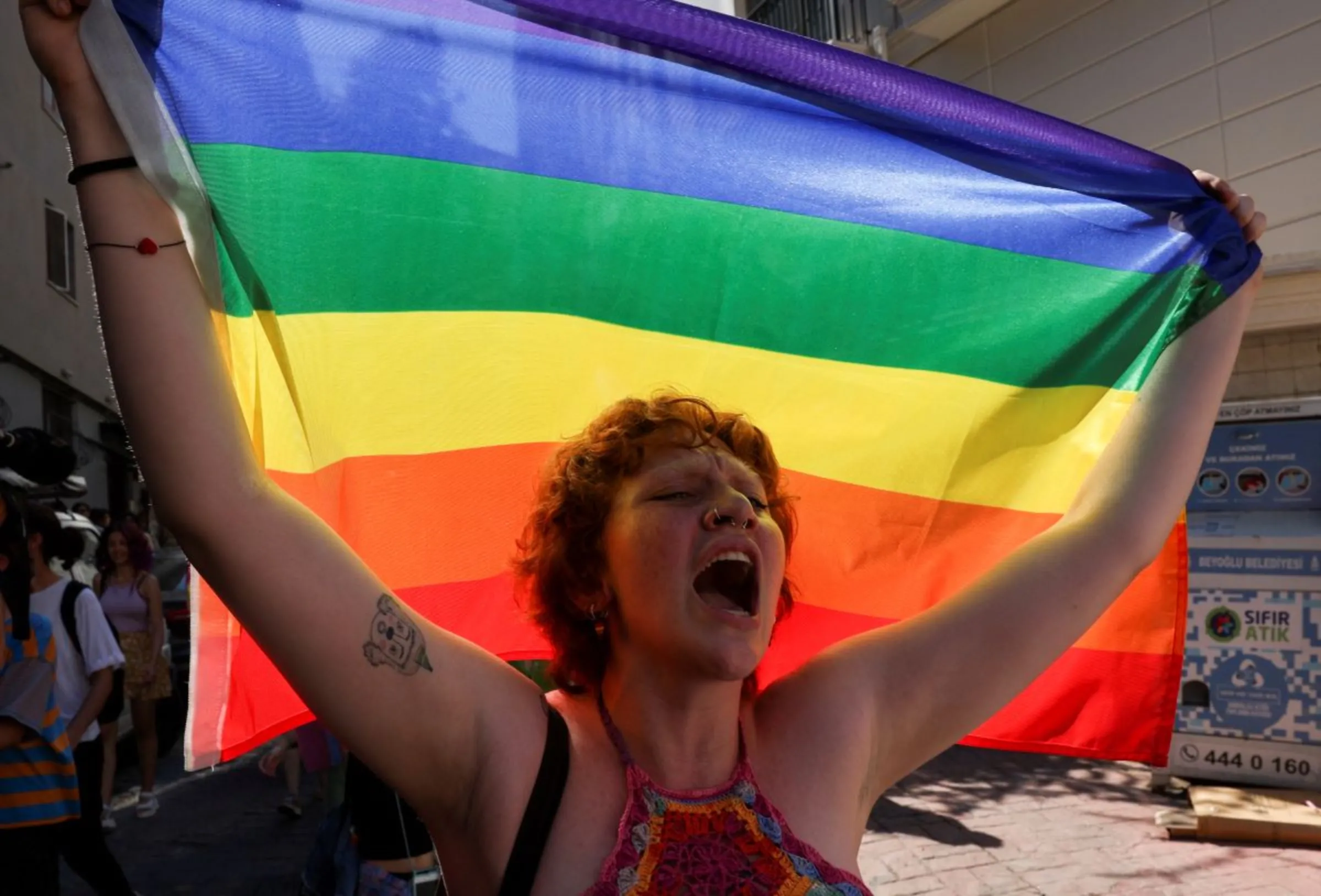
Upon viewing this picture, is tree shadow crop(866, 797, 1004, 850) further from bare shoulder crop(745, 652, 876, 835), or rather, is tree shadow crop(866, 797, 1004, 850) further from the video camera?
bare shoulder crop(745, 652, 876, 835)

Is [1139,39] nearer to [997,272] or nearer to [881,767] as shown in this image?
[997,272]

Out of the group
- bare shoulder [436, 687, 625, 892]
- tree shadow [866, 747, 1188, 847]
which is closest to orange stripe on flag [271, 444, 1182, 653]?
bare shoulder [436, 687, 625, 892]

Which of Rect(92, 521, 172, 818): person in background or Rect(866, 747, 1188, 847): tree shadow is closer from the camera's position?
Rect(866, 747, 1188, 847): tree shadow

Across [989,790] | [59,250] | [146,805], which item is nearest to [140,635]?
[146,805]

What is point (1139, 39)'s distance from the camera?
11.9 meters

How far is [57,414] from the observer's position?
19.8 meters

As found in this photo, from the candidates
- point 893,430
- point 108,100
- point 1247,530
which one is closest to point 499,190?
point 108,100

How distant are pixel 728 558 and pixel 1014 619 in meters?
0.62

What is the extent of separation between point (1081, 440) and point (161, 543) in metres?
21.4

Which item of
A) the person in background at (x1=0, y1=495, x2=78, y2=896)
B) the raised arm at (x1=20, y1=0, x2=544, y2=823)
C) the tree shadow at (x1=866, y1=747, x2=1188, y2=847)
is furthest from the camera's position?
the tree shadow at (x1=866, y1=747, x2=1188, y2=847)

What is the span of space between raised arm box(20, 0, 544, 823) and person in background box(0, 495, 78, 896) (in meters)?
2.51

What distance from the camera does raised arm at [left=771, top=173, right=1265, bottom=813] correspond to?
83.6 inches

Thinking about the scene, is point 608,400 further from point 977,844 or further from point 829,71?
point 977,844

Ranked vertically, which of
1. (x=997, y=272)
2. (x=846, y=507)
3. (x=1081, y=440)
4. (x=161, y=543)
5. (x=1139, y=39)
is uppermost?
(x=1139, y=39)
